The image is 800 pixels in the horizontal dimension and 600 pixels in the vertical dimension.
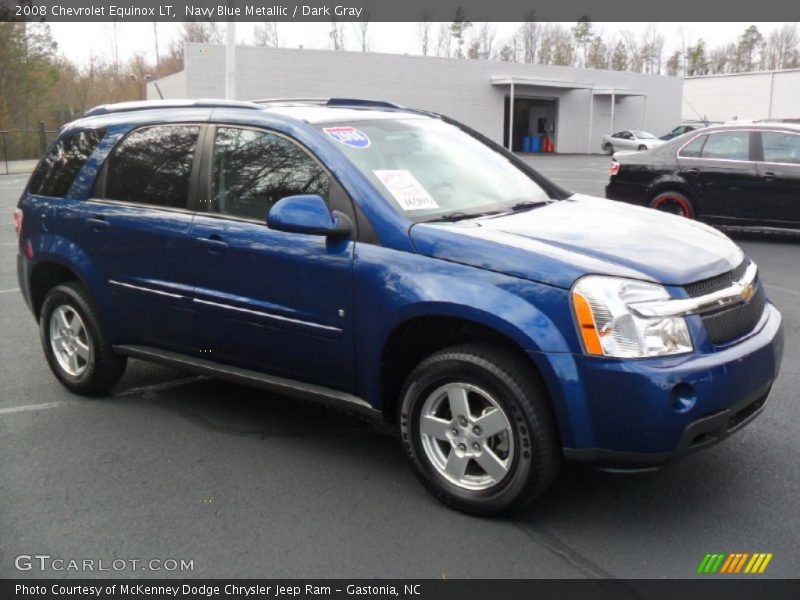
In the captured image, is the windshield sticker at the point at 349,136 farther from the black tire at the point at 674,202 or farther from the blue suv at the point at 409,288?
the black tire at the point at 674,202

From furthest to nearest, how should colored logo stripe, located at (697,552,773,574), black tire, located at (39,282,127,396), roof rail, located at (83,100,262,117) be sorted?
black tire, located at (39,282,127,396)
roof rail, located at (83,100,262,117)
colored logo stripe, located at (697,552,773,574)

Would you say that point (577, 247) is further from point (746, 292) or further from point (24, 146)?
point (24, 146)

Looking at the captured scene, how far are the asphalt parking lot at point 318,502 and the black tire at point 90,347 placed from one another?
0.16 meters

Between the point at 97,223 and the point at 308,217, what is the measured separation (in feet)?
5.80

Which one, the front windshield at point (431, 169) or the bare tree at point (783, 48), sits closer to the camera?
the front windshield at point (431, 169)

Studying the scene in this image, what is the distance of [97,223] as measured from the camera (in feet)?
16.3

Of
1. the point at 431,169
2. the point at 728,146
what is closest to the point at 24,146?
the point at 728,146

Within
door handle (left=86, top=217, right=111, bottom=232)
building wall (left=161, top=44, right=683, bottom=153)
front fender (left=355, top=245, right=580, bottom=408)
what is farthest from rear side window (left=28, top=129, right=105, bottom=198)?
building wall (left=161, top=44, right=683, bottom=153)

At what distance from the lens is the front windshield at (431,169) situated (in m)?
4.07

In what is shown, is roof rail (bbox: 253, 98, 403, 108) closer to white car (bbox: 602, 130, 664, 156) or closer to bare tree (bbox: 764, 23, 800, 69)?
white car (bbox: 602, 130, 664, 156)

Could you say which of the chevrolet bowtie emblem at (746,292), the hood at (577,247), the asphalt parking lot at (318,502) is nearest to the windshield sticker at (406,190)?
the hood at (577,247)

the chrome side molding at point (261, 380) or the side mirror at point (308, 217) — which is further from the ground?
the side mirror at point (308, 217)

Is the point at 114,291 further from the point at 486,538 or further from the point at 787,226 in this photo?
the point at 787,226

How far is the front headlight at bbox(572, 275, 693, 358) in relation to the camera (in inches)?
128
